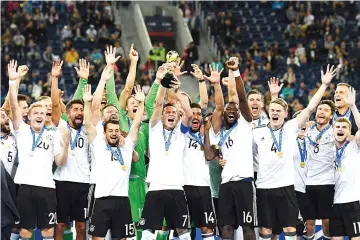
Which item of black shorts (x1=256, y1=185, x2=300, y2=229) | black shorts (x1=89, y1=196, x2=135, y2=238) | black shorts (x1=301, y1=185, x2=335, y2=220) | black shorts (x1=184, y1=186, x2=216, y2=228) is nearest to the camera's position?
black shorts (x1=89, y1=196, x2=135, y2=238)

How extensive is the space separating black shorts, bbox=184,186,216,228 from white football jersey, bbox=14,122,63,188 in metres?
1.81

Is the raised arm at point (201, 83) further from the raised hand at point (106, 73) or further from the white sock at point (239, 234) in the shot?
the white sock at point (239, 234)

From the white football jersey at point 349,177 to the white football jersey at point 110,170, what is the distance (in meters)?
2.86

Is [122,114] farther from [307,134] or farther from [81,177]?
[307,134]

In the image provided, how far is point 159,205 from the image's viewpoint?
1146cm

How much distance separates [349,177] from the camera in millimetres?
12102

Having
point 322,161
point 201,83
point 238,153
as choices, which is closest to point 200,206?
point 238,153

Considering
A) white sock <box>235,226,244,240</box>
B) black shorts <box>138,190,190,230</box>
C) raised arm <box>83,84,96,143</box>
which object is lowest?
white sock <box>235,226,244,240</box>

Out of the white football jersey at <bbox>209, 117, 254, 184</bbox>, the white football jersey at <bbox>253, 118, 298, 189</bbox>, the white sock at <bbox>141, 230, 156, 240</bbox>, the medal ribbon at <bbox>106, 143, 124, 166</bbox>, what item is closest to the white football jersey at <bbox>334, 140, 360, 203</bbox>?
the white football jersey at <bbox>253, 118, 298, 189</bbox>

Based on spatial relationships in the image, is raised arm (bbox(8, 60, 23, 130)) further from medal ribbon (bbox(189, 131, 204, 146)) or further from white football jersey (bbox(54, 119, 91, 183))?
medal ribbon (bbox(189, 131, 204, 146))

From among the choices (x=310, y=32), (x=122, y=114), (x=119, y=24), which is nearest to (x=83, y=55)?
(x=119, y=24)

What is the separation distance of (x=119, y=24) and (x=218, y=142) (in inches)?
659

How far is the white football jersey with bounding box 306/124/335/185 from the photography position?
12414 millimetres

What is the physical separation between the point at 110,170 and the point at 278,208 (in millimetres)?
2222
